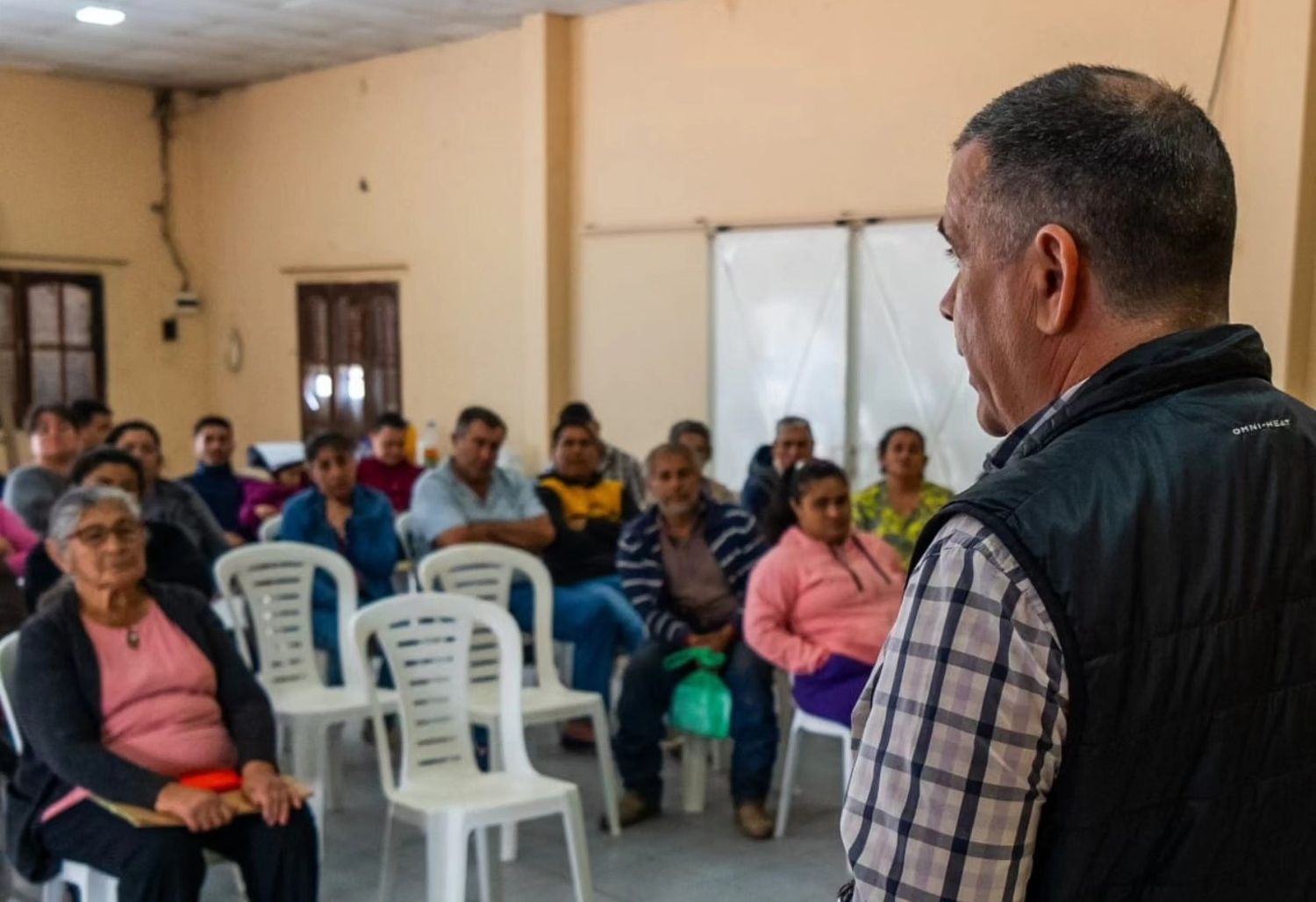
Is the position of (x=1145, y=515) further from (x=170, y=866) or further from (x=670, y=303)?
(x=670, y=303)

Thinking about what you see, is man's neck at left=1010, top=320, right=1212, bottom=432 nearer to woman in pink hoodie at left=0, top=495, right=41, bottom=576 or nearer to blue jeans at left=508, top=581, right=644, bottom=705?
blue jeans at left=508, top=581, right=644, bottom=705

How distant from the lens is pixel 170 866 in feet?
8.95

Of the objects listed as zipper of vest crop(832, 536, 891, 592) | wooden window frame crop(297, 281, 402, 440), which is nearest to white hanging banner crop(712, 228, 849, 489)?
zipper of vest crop(832, 536, 891, 592)

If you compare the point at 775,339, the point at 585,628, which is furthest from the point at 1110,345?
the point at 775,339

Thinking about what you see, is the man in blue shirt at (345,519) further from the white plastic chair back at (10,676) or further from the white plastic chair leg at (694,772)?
the white plastic chair back at (10,676)

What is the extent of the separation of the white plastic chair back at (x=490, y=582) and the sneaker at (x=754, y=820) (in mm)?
668

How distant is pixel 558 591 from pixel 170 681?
2.12 m

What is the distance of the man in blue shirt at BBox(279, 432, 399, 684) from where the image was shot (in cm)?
486

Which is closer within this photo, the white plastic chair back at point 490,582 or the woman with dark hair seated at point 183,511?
the white plastic chair back at point 490,582

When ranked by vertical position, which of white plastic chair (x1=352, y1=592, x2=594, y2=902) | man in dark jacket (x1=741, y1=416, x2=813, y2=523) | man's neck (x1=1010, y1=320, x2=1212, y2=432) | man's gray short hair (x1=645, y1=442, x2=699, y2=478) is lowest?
white plastic chair (x1=352, y1=592, x2=594, y2=902)

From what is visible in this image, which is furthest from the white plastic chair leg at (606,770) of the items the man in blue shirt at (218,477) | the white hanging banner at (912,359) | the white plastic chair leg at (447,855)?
the man in blue shirt at (218,477)

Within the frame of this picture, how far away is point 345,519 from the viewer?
4.96 metres

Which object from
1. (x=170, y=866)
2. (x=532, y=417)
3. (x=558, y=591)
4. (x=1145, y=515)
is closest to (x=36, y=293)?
(x=532, y=417)

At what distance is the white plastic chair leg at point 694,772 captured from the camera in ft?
13.8
